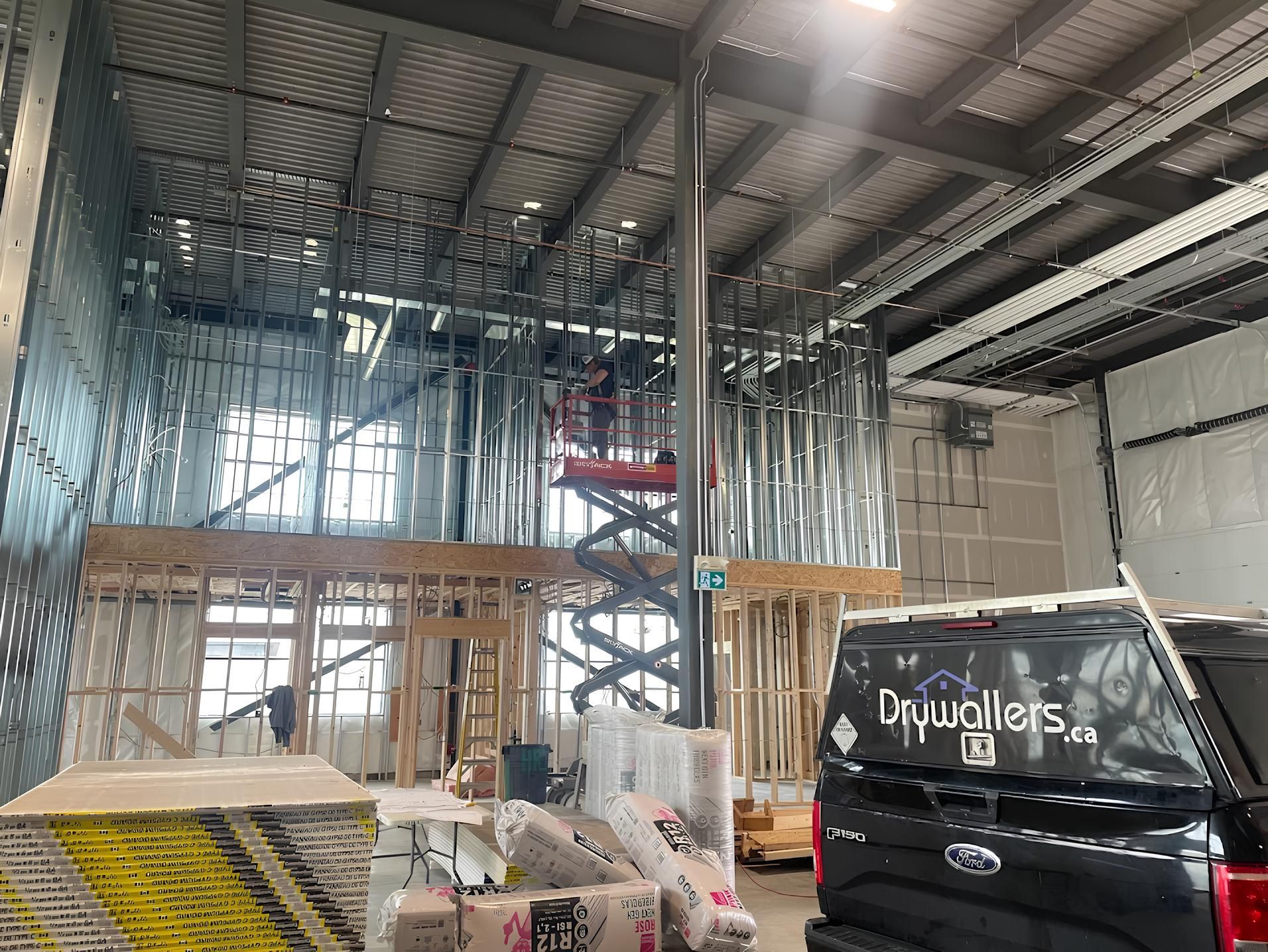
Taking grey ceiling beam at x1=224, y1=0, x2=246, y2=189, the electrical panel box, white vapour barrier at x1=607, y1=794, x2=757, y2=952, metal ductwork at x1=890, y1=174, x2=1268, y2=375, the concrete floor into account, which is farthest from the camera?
the electrical panel box

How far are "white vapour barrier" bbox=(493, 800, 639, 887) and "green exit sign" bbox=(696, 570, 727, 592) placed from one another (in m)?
3.48

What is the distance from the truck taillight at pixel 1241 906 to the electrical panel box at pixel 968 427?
16.4m

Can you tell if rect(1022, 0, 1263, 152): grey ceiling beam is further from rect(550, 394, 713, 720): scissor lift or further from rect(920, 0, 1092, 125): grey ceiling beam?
rect(550, 394, 713, 720): scissor lift

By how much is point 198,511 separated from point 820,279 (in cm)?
1105

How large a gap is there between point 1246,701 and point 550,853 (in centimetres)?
352

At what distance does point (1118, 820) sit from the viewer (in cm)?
277

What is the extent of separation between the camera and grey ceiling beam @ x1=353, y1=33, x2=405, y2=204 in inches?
→ 369

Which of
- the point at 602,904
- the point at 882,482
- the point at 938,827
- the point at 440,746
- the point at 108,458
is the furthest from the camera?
the point at 440,746

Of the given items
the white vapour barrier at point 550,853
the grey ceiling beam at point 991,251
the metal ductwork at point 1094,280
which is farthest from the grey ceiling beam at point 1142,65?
the white vapour barrier at point 550,853

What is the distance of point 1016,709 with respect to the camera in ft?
10.5

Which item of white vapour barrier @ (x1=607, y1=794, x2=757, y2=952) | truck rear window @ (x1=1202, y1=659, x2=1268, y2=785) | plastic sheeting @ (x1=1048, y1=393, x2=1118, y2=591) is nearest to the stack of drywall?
truck rear window @ (x1=1202, y1=659, x2=1268, y2=785)

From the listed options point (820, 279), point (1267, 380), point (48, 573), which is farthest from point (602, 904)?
point (1267, 380)

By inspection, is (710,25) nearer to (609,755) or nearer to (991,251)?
(991,251)

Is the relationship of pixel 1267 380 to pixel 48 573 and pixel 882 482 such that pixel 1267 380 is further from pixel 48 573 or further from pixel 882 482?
pixel 48 573
